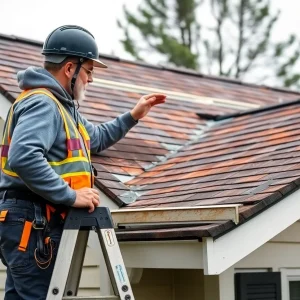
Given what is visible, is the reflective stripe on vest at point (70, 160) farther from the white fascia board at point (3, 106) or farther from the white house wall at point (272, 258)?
the white fascia board at point (3, 106)

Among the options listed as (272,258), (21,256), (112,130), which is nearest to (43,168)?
(21,256)

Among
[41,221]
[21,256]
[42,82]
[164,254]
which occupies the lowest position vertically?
[21,256]

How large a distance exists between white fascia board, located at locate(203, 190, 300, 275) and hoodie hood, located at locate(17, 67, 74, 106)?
1.16m

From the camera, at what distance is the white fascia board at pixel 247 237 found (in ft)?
15.8

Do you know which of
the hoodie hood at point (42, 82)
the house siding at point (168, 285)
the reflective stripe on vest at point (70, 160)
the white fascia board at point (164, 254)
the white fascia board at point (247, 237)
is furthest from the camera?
the house siding at point (168, 285)

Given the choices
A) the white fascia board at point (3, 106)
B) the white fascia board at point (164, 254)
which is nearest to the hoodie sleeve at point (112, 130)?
the white fascia board at point (164, 254)

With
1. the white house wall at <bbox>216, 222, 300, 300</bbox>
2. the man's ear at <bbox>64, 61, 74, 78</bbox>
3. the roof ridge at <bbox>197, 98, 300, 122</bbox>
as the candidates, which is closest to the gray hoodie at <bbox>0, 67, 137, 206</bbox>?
the man's ear at <bbox>64, 61, 74, 78</bbox>

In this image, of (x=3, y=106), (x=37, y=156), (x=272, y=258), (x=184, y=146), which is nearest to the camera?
(x=37, y=156)

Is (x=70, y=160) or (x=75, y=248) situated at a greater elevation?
(x=70, y=160)

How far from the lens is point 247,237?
16.5 feet

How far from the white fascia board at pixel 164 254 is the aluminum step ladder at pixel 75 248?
2.12 feet

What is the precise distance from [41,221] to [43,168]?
290mm

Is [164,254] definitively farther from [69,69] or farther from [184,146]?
[184,146]

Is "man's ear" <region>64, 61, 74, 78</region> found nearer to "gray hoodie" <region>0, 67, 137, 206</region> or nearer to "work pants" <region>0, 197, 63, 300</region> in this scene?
"gray hoodie" <region>0, 67, 137, 206</region>
